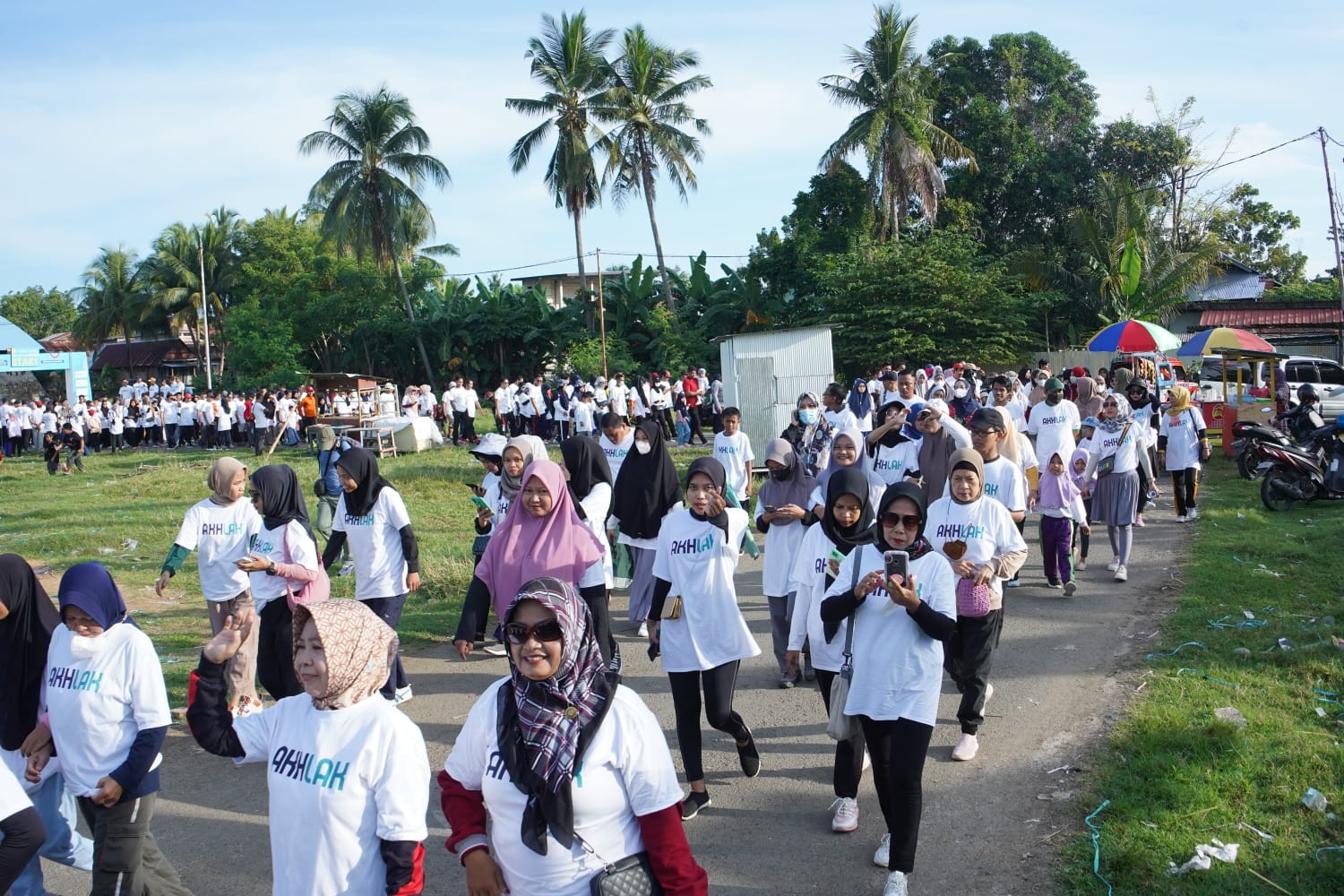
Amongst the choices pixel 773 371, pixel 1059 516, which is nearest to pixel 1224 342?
pixel 773 371

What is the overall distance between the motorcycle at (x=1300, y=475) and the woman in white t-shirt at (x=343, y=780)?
12.7m

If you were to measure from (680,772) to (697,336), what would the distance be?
27.3 meters

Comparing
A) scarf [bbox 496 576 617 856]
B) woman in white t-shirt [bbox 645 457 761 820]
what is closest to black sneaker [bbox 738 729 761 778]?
woman in white t-shirt [bbox 645 457 761 820]

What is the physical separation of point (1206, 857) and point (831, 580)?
6.39 feet

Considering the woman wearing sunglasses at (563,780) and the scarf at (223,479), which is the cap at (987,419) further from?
the woman wearing sunglasses at (563,780)

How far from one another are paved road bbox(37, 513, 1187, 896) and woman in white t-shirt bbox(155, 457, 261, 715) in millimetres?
673

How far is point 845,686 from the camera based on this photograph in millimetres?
4395

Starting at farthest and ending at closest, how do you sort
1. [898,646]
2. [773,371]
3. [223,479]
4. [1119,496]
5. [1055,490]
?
1. [773,371]
2. [1119,496]
3. [1055,490]
4. [223,479]
5. [898,646]

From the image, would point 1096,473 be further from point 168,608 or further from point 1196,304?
point 1196,304

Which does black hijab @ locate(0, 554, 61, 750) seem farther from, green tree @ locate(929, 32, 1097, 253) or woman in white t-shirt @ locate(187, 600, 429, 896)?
green tree @ locate(929, 32, 1097, 253)

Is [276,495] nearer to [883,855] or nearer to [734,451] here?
[883,855]

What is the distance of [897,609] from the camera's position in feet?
14.0

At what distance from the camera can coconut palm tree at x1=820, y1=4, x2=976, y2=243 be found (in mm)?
31578

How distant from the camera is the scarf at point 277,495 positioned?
625 cm
